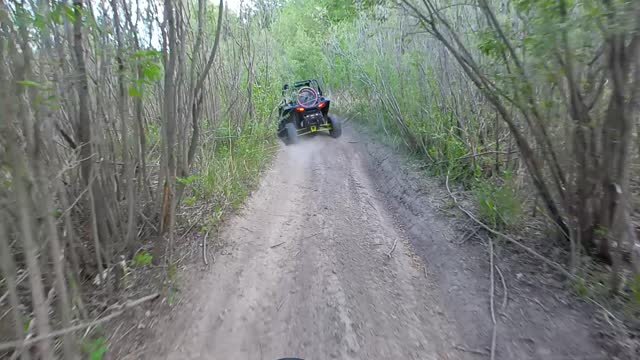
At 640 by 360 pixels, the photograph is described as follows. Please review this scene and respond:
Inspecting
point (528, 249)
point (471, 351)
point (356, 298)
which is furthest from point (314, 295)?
point (528, 249)

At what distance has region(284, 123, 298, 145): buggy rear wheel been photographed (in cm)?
951

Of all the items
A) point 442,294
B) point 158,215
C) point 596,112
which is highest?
point 596,112

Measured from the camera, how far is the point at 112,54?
299cm

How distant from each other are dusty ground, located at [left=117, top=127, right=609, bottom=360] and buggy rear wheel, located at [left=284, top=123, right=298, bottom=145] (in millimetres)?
4555

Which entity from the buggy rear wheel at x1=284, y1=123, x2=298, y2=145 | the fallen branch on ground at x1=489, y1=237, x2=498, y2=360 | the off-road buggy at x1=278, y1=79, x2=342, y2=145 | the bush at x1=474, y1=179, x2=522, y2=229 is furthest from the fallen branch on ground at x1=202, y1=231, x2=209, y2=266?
the off-road buggy at x1=278, y1=79, x2=342, y2=145

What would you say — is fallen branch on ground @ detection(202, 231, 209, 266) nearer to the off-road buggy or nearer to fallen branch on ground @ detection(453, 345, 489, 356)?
fallen branch on ground @ detection(453, 345, 489, 356)

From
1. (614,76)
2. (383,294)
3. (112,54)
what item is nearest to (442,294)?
(383,294)

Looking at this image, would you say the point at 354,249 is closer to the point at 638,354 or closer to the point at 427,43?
the point at 638,354

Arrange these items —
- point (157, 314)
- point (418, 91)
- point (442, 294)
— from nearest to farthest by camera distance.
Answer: point (157, 314) → point (442, 294) → point (418, 91)

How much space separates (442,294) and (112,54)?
3.36 meters

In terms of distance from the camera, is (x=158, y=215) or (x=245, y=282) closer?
(x=245, y=282)

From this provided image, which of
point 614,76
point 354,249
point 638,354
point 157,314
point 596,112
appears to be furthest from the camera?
point 354,249

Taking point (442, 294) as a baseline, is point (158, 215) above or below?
above

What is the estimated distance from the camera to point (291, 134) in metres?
9.51
